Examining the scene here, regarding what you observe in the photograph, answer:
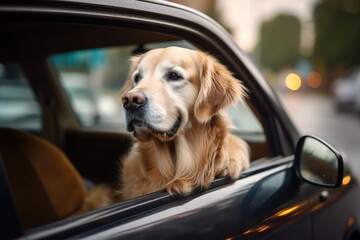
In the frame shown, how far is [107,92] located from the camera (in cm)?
565

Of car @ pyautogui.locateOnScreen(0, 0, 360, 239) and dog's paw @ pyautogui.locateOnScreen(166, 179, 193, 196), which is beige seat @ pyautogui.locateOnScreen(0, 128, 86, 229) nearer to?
car @ pyautogui.locateOnScreen(0, 0, 360, 239)

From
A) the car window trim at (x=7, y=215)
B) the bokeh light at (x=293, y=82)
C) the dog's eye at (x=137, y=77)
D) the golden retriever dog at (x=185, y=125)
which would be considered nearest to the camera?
the car window trim at (x=7, y=215)

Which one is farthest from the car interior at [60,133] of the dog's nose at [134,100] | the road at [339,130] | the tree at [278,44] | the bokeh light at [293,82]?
the tree at [278,44]

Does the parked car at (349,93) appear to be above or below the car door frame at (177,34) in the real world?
below

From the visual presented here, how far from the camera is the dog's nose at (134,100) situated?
1.82 m

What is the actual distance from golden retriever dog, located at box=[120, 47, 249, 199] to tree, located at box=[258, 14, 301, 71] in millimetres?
73709

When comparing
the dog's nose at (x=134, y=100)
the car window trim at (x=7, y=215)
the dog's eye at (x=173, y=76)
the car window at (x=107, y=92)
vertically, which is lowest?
the car window at (x=107, y=92)

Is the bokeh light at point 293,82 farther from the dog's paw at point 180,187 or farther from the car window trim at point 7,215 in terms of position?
the car window trim at point 7,215

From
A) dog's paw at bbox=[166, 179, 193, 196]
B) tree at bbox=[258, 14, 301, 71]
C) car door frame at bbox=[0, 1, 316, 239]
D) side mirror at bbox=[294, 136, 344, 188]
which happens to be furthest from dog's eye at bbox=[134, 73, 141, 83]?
tree at bbox=[258, 14, 301, 71]

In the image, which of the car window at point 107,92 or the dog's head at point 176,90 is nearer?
the dog's head at point 176,90

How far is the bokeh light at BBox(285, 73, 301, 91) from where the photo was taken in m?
38.1

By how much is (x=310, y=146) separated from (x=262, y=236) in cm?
67

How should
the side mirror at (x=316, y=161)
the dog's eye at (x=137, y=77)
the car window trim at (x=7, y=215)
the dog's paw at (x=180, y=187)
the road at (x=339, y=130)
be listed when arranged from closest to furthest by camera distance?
the car window trim at (x=7, y=215) < the dog's paw at (x=180, y=187) < the dog's eye at (x=137, y=77) < the side mirror at (x=316, y=161) < the road at (x=339, y=130)

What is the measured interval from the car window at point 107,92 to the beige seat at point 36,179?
0.41 metres
